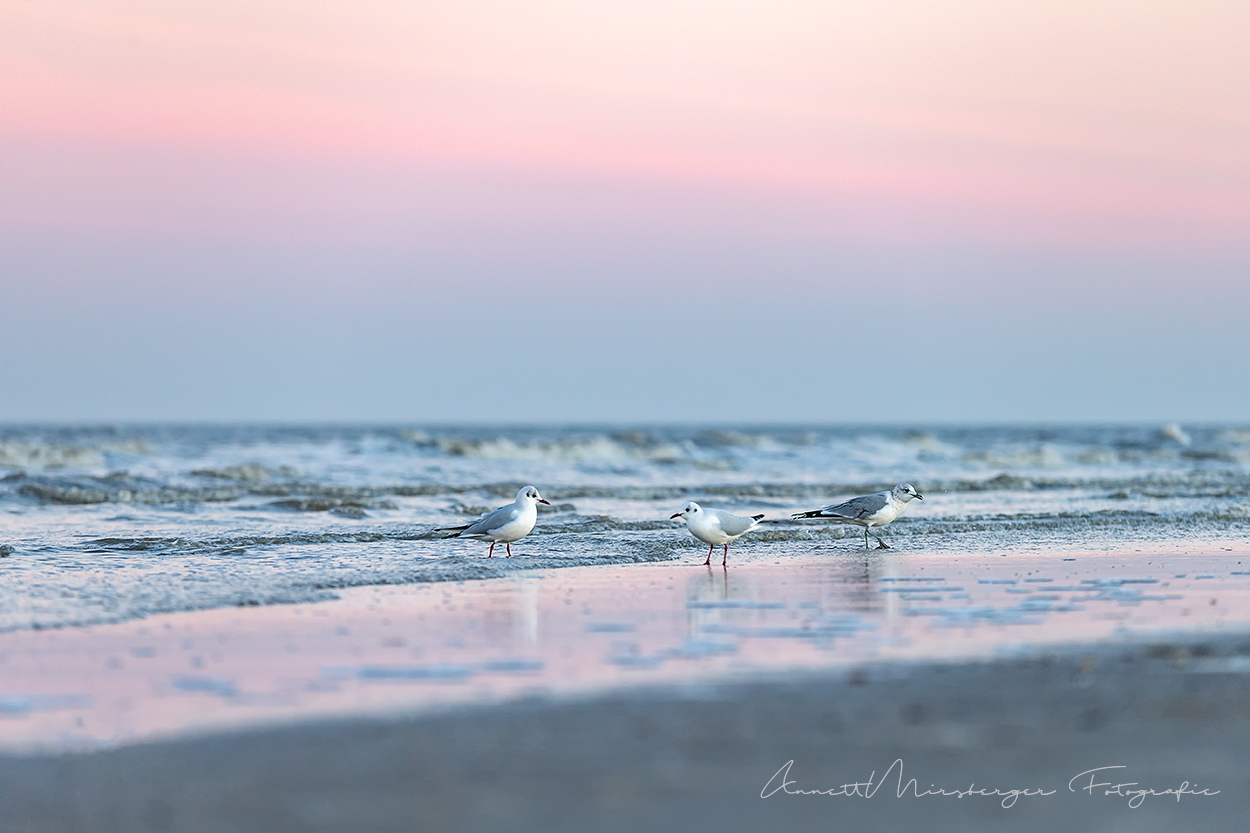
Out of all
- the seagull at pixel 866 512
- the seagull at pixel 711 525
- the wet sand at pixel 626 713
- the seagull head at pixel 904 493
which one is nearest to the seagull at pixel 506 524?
the seagull at pixel 711 525

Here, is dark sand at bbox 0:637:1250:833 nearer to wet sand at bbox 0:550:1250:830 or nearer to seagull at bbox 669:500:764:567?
wet sand at bbox 0:550:1250:830

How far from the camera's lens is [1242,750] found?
391 centimetres

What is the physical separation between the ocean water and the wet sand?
5.95 ft

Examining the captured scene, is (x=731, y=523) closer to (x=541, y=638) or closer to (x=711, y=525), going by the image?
(x=711, y=525)

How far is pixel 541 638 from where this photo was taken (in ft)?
20.0

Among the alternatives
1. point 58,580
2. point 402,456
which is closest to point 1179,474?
point 402,456

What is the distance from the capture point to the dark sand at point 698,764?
11.2 feet

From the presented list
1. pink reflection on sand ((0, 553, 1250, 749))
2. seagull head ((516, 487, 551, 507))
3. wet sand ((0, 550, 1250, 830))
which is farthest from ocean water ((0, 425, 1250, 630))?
wet sand ((0, 550, 1250, 830))

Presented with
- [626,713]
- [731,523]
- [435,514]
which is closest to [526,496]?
[731,523]

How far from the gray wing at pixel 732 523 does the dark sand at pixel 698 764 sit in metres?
4.92

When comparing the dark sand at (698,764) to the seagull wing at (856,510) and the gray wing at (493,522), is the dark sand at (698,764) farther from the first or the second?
the seagull wing at (856,510)

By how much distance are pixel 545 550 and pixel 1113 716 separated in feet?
22.9

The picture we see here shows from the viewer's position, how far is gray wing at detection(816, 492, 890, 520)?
11.5 metres

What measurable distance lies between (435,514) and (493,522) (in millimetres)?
5050
